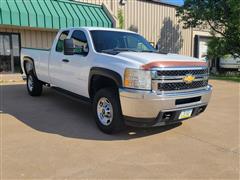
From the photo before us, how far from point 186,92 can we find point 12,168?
310 cm

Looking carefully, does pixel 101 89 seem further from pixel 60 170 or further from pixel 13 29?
pixel 13 29

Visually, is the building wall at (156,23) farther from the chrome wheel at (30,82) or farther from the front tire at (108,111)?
the front tire at (108,111)

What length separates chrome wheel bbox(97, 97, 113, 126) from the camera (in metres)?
5.09

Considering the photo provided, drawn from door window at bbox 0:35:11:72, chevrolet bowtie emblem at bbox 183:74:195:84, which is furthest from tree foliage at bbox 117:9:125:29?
chevrolet bowtie emblem at bbox 183:74:195:84

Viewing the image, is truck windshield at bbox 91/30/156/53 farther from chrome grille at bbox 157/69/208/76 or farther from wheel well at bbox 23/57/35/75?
wheel well at bbox 23/57/35/75

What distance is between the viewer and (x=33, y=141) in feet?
15.6

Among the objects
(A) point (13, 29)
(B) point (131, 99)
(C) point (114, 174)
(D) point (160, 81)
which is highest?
(A) point (13, 29)

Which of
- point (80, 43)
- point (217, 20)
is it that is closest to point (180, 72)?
point (80, 43)

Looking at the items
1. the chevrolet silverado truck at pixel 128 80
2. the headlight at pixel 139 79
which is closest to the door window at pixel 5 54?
the chevrolet silverado truck at pixel 128 80

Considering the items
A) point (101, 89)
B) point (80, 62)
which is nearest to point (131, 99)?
point (101, 89)

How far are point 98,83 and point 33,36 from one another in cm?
1173

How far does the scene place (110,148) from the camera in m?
4.51

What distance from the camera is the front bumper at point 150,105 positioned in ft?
14.6

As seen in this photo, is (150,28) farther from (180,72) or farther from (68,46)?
(180,72)
